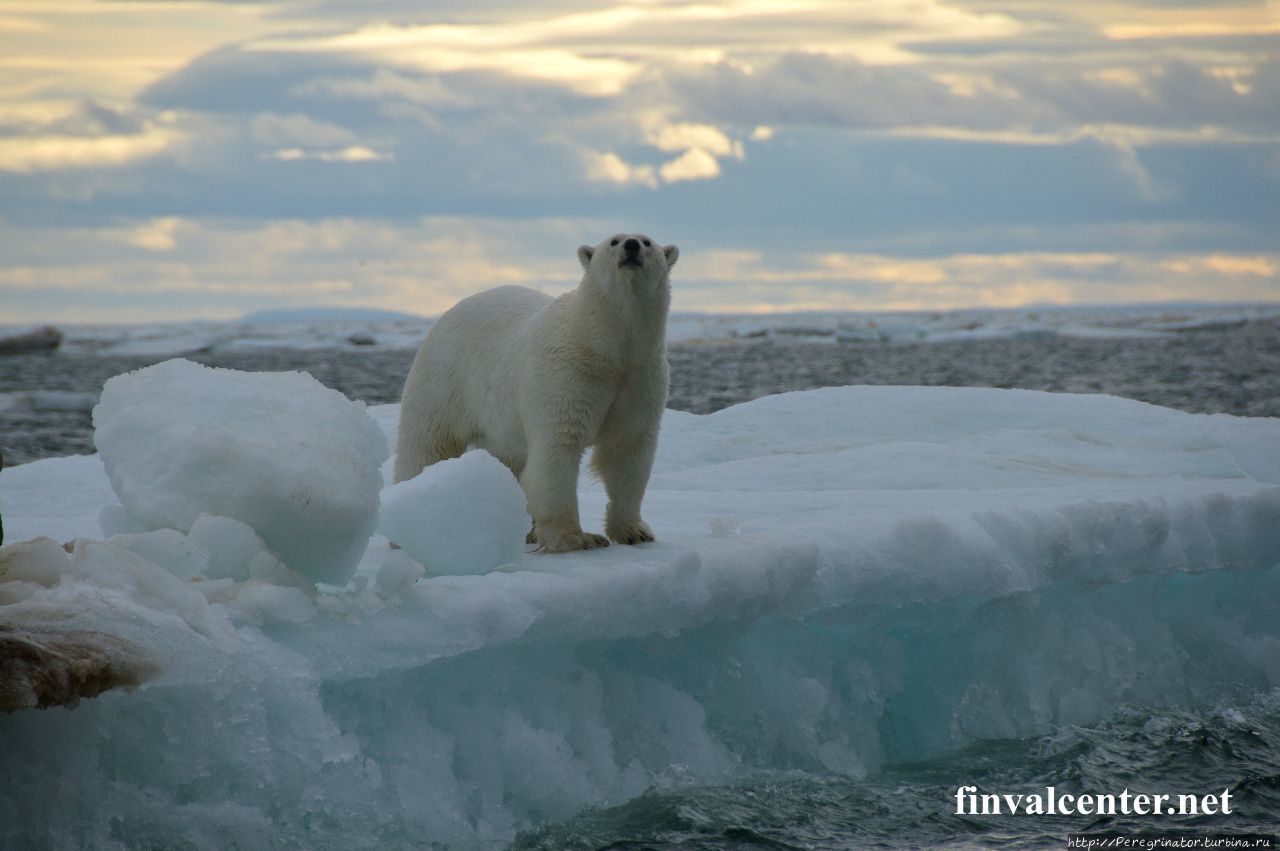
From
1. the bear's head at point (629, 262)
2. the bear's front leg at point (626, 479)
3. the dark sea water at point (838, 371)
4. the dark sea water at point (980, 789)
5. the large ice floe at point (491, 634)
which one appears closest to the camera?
the large ice floe at point (491, 634)

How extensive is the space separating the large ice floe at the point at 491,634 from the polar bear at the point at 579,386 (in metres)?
0.25

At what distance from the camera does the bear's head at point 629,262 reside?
14.2 ft

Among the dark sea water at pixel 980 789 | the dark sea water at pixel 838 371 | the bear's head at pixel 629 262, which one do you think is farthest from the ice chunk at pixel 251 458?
the dark sea water at pixel 838 371

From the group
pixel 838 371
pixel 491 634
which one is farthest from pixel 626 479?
pixel 838 371

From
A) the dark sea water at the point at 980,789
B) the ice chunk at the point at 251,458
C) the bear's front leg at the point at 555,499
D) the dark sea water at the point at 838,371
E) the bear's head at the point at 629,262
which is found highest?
the bear's head at the point at 629,262

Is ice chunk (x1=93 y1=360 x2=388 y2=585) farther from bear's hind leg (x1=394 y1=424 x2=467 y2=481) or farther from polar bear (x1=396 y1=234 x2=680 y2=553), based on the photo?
bear's hind leg (x1=394 y1=424 x2=467 y2=481)

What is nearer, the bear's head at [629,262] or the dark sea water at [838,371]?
the bear's head at [629,262]

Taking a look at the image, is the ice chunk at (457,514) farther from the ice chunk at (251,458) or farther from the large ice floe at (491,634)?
the ice chunk at (251,458)

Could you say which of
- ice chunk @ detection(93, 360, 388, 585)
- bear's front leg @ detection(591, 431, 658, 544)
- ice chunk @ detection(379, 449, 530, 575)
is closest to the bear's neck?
bear's front leg @ detection(591, 431, 658, 544)

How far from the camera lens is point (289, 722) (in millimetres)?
2934

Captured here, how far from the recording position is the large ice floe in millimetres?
2824

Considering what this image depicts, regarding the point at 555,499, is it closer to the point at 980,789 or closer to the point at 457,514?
the point at 457,514

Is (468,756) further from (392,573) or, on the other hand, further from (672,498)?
(672,498)

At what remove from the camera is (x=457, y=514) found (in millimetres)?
3676
